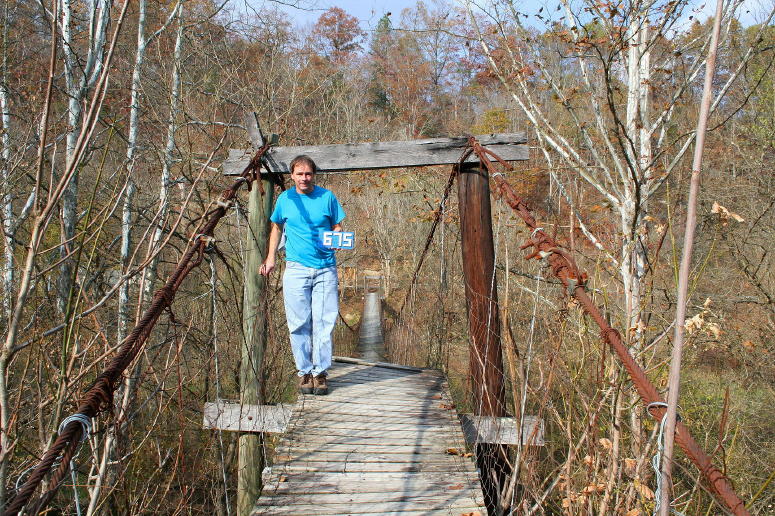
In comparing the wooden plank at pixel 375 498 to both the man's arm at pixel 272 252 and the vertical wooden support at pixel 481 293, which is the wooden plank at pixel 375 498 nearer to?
the vertical wooden support at pixel 481 293

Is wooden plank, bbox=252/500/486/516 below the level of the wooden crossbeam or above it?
below

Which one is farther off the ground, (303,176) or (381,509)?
(303,176)

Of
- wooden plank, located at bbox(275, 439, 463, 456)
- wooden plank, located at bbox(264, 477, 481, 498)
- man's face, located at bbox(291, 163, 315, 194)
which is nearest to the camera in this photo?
wooden plank, located at bbox(264, 477, 481, 498)

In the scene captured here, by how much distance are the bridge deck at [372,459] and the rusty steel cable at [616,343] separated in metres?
0.86

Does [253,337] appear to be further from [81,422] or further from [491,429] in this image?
[81,422]

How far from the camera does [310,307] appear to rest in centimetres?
270

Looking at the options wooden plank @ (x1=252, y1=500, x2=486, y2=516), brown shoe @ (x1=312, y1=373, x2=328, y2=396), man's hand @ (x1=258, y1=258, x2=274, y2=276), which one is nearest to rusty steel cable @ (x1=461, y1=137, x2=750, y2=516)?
wooden plank @ (x1=252, y1=500, x2=486, y2=516)

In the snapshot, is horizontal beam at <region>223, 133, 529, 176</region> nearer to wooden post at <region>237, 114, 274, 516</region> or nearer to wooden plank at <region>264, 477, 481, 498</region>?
wooden post at <region>237, 114, 274, 516</region>

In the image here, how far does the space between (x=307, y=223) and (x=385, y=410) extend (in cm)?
99

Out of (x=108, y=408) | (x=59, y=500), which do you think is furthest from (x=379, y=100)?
(x=108, y=408)

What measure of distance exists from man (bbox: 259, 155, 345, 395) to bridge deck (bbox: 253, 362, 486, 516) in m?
0.32

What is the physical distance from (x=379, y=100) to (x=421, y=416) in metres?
18.0

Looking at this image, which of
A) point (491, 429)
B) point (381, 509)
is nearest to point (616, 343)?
point (381, 509)

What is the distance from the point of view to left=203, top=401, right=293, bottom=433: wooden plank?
2.54 m
